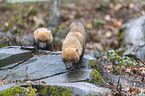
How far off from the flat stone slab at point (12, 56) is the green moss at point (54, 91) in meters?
2.13

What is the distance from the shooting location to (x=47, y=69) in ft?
21.1

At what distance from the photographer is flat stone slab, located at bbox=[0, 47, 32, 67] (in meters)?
6.79

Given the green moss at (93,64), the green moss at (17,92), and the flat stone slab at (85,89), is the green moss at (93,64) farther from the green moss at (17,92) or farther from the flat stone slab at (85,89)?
the green moss at (17,92)

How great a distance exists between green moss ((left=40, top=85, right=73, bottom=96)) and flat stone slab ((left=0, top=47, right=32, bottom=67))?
2129 millimetres

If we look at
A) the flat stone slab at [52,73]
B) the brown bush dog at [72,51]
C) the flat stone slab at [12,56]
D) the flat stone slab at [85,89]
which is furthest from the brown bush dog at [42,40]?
the flat stone slab at [85,89]

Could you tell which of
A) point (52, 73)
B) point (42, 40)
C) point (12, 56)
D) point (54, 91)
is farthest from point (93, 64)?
point (42, 40)

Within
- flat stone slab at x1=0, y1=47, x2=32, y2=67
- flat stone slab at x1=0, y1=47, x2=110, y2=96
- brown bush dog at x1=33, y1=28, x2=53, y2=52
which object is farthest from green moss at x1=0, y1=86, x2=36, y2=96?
brown bush dog at x1=33, y1=28, x2=53, y2=52

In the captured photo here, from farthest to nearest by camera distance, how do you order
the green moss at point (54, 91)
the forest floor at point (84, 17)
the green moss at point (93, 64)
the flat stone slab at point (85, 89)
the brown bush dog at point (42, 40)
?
the forest floor at point (84, 17), the brown bush dog at point (42, 40), the green moss at point (93, 64), the green moss at point (54, 91), the flat stone slab at point (85, 89)

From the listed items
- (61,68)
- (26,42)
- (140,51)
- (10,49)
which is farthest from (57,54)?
(26,42)

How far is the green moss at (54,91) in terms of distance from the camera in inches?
201

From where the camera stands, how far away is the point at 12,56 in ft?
22.8

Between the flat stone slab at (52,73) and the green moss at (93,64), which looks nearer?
the flat stone slab at (52,73)

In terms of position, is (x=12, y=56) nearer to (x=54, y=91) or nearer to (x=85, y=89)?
(x=54, y=91)

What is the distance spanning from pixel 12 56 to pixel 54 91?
2478 millimetres
